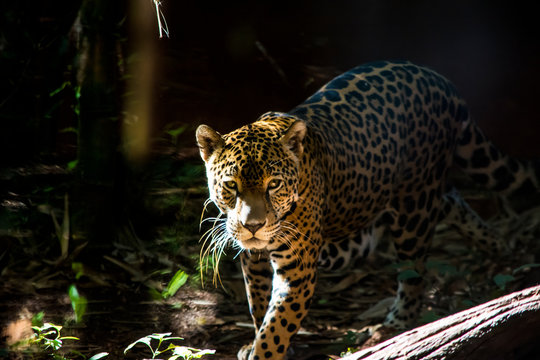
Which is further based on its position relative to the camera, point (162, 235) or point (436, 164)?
point (162, 235)

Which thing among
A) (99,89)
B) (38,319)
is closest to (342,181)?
(99,89)

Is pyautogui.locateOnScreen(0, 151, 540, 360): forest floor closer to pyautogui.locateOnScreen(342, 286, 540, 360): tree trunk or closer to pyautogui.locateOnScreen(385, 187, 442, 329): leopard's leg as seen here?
pyautogui.locateOnScreen(385, 187, 442, 329): leopard's leg

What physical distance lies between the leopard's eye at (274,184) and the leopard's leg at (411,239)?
1.92 metres

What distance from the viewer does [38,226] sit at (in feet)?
22.7

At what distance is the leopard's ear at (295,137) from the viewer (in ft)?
15.3

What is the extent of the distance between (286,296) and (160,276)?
2.26m

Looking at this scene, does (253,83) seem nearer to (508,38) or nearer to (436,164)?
(436,164)

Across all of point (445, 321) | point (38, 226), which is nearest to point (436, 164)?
point (445, 321)

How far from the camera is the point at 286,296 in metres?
4.82

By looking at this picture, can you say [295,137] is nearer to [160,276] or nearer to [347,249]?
[347,249]

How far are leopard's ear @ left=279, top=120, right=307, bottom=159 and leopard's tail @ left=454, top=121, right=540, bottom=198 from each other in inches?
88.5

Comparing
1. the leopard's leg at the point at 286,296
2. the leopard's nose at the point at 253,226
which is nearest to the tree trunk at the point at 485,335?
the leopard's nose at the point at 253,226

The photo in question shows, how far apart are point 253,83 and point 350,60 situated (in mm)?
1095

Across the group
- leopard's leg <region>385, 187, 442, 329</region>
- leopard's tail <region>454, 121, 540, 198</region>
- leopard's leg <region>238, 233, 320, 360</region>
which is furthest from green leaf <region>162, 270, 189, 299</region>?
leopard's tail <region>454, 121, 540, 198</region>
